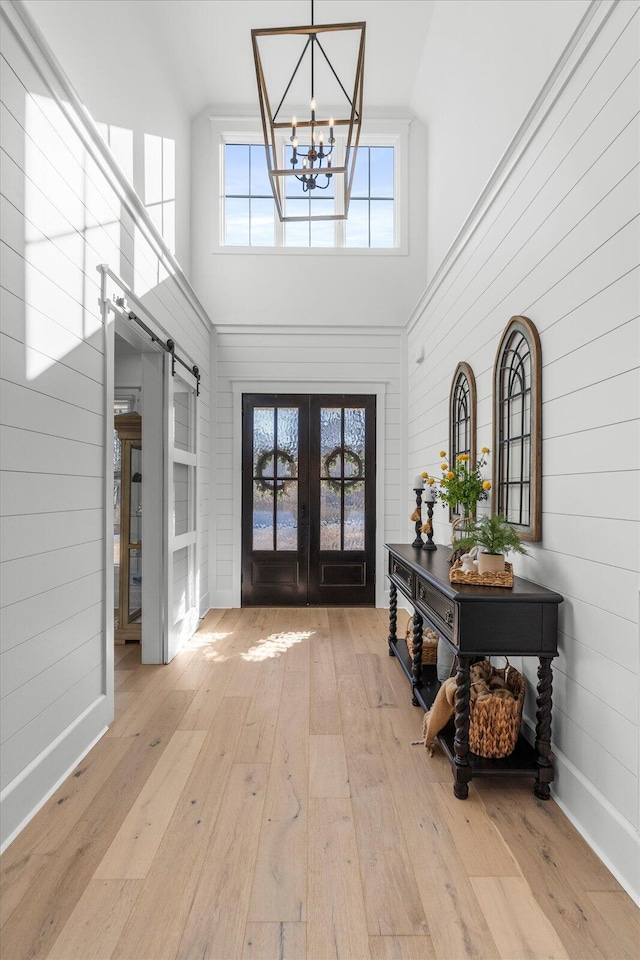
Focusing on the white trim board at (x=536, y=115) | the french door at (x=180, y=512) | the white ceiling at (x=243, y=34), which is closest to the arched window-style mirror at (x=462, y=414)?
the white trim board at (x=536, y=115)

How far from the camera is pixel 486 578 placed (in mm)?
2439

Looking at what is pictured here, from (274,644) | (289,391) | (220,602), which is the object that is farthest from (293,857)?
(289,391)

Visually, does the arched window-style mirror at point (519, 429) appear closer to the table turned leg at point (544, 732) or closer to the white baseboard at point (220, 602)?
the table turned leg at point (544, 732)

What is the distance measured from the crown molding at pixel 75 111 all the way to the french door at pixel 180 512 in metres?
0.92

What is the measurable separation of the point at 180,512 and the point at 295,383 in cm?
196

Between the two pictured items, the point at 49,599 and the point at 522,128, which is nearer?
the point at 49,599

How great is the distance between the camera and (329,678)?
3723 mm

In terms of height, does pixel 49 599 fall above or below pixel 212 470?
below

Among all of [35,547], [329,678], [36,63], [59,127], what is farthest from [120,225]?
[329,678]

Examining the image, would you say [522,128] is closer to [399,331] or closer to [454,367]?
[454,367]

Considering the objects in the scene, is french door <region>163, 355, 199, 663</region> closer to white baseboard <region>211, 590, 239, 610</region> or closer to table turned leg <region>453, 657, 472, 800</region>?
white baseboard <region>211, 590, 239, 610</region>

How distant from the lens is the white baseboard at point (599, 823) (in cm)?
177

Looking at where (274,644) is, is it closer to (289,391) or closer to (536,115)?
(289,391)

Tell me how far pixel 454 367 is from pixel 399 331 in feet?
6.27
